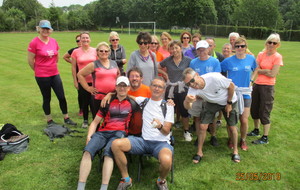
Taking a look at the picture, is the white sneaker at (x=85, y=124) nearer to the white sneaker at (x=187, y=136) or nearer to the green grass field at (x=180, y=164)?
the green grass field at (x=180, y=164)

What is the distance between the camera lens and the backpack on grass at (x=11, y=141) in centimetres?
442

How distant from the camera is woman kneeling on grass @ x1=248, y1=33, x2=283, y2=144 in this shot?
15.5ft

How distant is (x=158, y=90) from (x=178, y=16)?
59184 mm

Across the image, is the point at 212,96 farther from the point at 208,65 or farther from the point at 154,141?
the point at 154,141

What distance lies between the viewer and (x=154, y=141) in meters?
3.64

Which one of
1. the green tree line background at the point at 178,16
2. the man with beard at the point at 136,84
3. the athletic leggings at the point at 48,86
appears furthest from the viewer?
the green tree line background at the point at 178,16

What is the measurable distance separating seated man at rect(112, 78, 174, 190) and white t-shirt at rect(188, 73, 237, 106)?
682mm

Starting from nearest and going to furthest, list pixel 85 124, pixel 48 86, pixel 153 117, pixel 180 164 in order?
1. pixel 153 117
2. pixel 180 164
3. pixel 48 86
4. pixel 85 124

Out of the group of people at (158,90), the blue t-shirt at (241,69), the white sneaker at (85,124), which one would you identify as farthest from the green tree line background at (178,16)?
the white sneaker at (85,124)

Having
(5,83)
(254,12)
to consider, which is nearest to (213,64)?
(5,83)

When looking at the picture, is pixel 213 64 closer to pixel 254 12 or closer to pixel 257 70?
pixel 257 70

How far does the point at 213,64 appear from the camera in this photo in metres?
4.48

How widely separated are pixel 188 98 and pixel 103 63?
177 cm

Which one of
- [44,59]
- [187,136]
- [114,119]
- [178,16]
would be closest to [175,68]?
[187,136]
